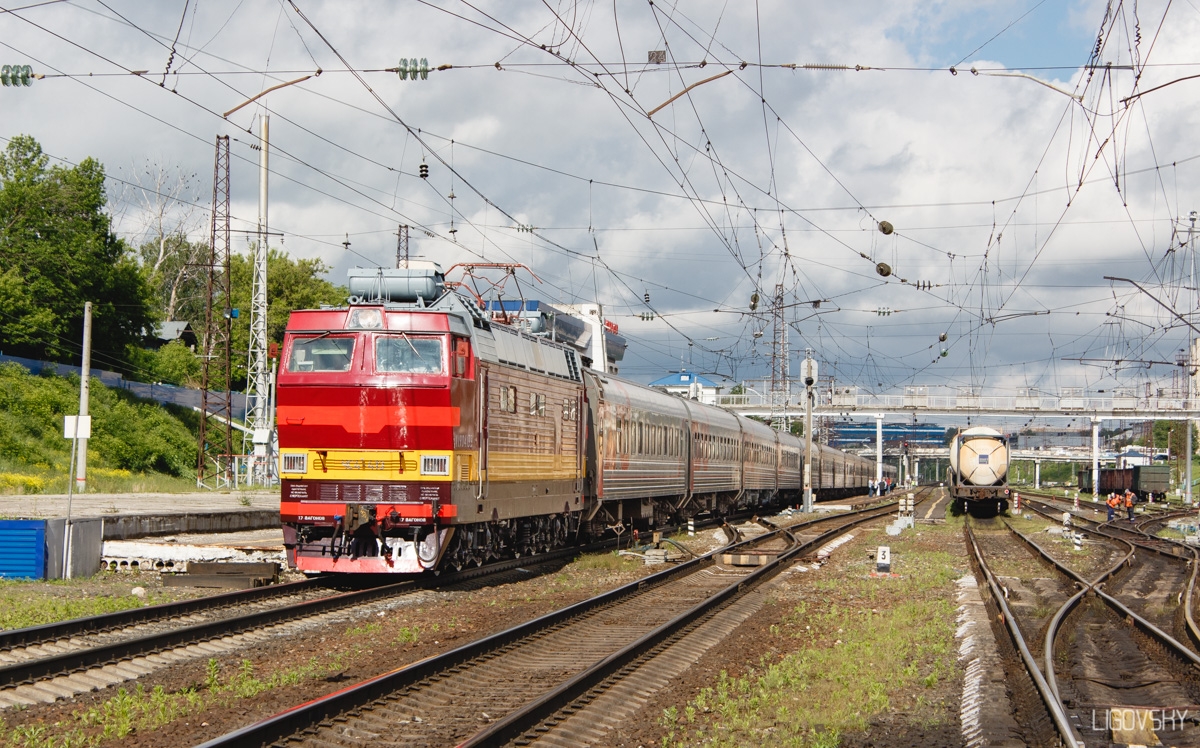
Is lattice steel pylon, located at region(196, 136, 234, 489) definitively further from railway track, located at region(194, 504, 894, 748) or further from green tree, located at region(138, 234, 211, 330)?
railway track, located at region(194, 504, 894, 748)

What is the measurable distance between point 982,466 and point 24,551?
42144mm

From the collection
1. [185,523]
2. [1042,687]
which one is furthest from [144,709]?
[185,523]

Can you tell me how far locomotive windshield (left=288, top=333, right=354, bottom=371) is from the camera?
52.5 feet

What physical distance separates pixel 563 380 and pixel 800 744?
13.7m

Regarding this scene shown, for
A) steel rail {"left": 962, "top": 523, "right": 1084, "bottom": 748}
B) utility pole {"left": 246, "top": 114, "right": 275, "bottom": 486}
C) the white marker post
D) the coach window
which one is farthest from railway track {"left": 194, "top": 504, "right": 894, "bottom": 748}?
utility pole {"left": 246, "top": 114, "right": 275, "bottom": 486}

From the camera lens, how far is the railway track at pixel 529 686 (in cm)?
791

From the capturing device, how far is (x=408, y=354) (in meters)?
15.9

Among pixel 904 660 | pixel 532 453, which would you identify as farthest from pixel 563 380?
pixel 904 660

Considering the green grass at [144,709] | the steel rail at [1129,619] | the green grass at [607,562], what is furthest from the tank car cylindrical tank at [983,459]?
the green grass at [144,709]

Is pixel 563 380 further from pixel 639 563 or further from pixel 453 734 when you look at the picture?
pixel 453 734

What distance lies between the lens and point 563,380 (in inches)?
840

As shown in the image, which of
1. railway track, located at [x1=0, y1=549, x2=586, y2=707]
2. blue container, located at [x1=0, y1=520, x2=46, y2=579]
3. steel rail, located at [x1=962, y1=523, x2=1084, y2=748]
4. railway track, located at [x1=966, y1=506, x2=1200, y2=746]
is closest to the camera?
steel rail, located at [x1=962, y1=523, x2=1084, y2=748]

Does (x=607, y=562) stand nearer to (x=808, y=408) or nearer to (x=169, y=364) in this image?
(x=808, y=408)

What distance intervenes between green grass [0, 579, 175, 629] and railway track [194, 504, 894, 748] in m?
5.38
